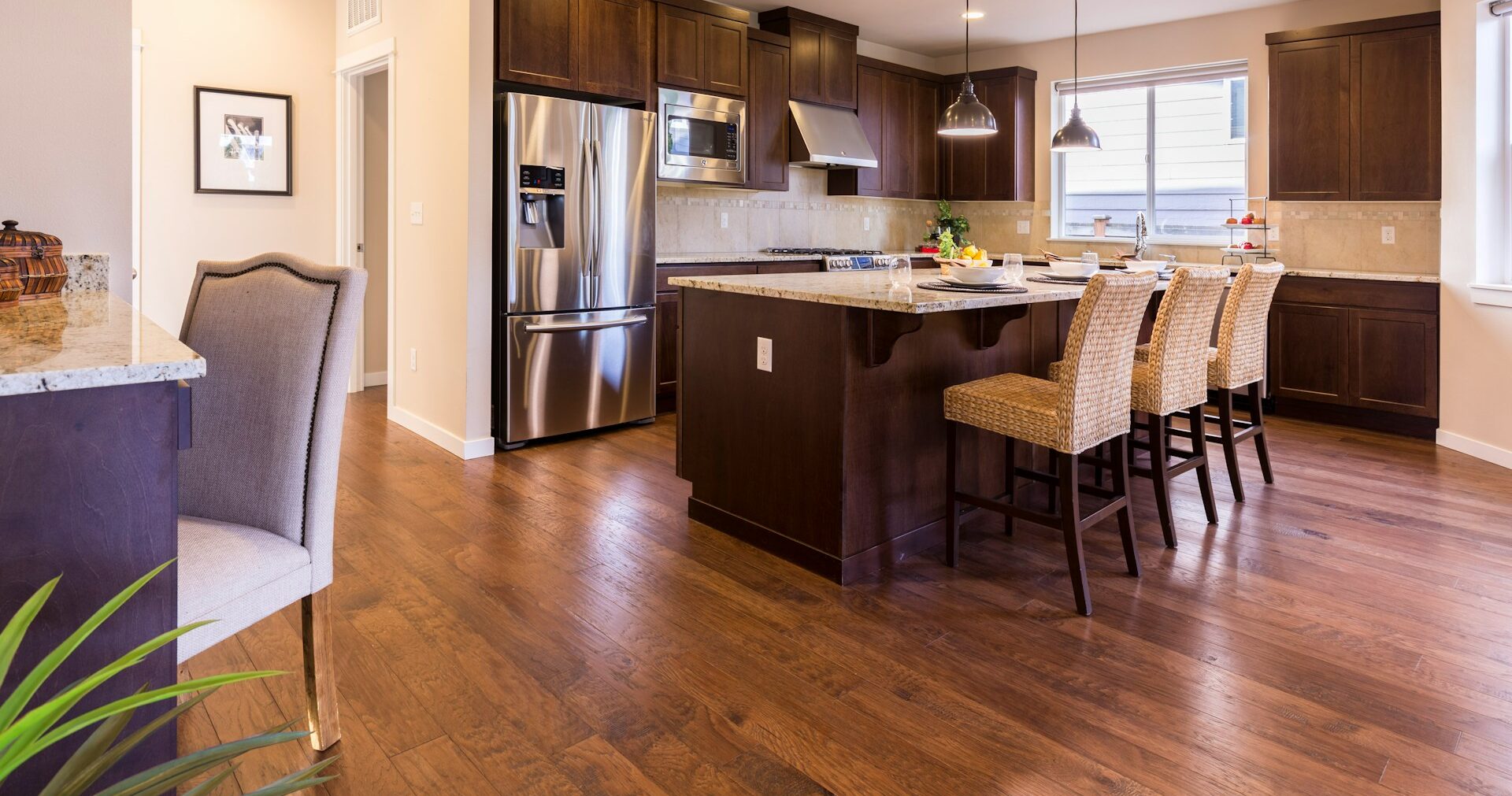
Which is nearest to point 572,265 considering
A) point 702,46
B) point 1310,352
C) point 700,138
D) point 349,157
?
point 700,138

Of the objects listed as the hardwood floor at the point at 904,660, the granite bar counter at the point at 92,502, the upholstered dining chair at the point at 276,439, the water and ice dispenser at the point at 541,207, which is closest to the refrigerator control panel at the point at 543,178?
the water and ice dispenser at the point at 541,207

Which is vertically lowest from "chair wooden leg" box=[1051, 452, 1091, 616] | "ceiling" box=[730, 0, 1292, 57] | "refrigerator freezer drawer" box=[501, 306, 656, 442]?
"chair wooden leg" box=[1051, 452, 1091, 616]

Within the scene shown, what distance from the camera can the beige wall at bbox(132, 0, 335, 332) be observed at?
16.4 ft

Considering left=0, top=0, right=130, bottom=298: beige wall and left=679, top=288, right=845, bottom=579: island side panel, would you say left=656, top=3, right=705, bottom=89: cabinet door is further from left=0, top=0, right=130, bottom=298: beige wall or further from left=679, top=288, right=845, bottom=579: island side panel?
left=0, top=0, right=130, bottom=298: beige wall

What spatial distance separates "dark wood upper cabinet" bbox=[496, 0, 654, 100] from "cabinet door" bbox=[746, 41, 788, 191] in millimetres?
912

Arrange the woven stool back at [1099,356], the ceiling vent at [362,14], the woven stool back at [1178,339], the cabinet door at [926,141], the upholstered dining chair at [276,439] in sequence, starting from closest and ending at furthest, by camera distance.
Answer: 1. the upholstered dining chair at [276,439]
2. the woven stool back at [1099,356]
3. the woven stool back at [1178,339]
4. the ceiling vent at [362,14]
5. the cabinet door at [926,141]

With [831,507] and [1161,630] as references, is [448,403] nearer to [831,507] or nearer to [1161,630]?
[831,507]

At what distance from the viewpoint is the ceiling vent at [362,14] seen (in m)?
4.93

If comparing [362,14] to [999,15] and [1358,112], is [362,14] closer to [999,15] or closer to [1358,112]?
[999,15]

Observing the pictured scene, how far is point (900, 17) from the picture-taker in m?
6.07

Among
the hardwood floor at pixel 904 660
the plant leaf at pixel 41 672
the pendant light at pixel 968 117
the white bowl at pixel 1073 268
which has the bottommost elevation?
the hardwood floor at pixel 904 660

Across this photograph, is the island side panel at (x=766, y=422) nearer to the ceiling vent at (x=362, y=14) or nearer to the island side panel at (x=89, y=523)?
the island side panel at (x=89, y=523)

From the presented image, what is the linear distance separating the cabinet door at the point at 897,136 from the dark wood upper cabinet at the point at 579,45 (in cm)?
231

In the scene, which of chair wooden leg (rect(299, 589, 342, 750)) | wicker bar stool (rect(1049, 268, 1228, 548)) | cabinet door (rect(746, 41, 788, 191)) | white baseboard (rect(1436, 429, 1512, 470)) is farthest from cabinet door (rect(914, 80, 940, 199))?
chair wooden leg (rect(299, 589, 342, 750))
